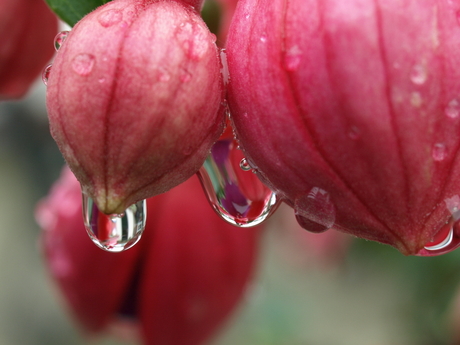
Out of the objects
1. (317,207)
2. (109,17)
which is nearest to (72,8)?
(109,17)

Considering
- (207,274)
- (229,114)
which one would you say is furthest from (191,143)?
(207,274)

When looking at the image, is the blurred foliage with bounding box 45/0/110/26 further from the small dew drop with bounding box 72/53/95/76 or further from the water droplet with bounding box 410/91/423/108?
the water droplet with bounding box 410/91/423/108

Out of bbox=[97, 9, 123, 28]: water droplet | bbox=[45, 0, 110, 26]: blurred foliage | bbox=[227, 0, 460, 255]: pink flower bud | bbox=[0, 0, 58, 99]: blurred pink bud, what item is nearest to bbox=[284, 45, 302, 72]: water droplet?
bbox=[227, 0, 460, 255]: pink flower bud

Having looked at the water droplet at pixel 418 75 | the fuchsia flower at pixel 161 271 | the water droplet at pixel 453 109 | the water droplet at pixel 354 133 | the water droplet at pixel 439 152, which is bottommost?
the fuchsia flower at pixel 161 271

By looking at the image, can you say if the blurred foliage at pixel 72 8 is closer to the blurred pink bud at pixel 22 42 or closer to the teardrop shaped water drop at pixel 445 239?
the blurred pink bud at pixel 22 42

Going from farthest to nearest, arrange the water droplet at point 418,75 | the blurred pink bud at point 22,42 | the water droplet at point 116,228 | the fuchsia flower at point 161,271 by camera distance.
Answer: the fuchsia flower at point 161,271, the blurred pink bud at point 22,42, the water droplet at point 116,228, the water droplet at point 418,75

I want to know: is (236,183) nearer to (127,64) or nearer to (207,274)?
(127,64)

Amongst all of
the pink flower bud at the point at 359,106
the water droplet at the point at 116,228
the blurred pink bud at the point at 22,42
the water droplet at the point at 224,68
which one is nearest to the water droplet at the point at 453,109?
the pink flower bud at the point at 359,106
